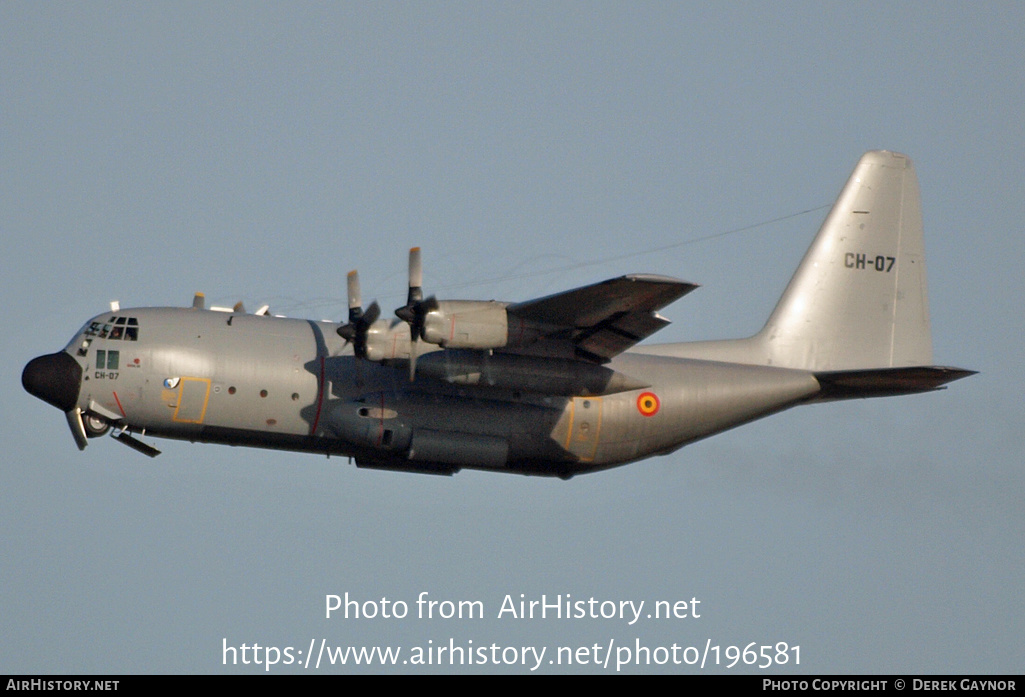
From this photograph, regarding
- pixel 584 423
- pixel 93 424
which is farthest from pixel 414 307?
pixel 93 424

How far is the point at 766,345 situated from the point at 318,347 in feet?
23.3

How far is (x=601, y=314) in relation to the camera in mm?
17719

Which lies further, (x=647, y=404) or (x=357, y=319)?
(x=647, y=404)

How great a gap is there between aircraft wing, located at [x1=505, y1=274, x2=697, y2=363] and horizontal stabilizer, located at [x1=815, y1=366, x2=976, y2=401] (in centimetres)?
372

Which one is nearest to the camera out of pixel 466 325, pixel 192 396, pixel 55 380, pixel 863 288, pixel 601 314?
pixel 466 325

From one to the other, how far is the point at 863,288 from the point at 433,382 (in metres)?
7.46

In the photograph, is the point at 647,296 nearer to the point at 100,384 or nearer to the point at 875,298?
the point at 875,298

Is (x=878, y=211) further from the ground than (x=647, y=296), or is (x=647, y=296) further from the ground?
(x=878, y=211)

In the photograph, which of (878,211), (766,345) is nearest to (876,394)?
(766,345)

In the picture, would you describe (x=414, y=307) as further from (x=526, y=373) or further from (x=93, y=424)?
(x=93, y=424)

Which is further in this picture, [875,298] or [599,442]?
[875,298]

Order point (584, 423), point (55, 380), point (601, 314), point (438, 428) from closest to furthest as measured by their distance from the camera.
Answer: point (601, 314) → point (55, 380) → point (438, 428) → point (584, 423)

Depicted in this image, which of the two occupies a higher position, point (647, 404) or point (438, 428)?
point (647, 404)

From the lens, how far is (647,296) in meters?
17.3
